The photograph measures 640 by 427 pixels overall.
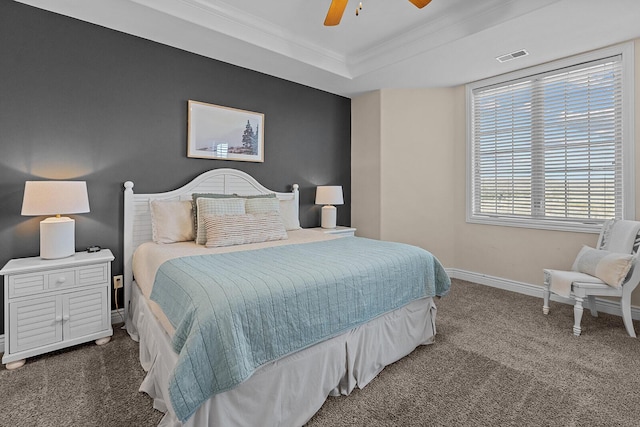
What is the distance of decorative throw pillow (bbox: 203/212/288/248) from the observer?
2.66 meters

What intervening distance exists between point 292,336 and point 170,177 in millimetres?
2344

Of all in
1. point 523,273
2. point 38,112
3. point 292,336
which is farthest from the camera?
point 523,273

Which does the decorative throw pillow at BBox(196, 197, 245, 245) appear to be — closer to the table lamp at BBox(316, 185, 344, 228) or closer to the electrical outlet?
the electrical outlet

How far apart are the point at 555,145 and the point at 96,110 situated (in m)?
4.66

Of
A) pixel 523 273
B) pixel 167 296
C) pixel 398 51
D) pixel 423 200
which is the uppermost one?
pixel 398 51

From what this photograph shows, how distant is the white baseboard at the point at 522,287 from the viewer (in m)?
3.11

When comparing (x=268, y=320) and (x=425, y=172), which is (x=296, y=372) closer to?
(x=268, y=320)

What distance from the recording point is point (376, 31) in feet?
10.9

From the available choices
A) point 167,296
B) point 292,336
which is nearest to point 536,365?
point 292,336

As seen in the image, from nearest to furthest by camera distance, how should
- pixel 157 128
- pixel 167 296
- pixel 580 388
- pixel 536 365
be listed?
1. pixel 167 296
2. pixel 580 388
3. pixel 536 365
4. pixel 157 128

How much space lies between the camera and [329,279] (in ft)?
5.92

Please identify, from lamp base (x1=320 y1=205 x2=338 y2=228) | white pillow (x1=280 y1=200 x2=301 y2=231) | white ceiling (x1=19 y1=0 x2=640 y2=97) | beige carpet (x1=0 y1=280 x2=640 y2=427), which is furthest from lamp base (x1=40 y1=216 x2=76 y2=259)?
lamp base (x1=320 y1=205 x2=338 y2=228)

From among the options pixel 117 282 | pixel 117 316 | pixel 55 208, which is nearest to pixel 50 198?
pixel 55 208

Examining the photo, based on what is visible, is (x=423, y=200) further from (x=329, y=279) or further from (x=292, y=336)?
(x=292, y=336)
